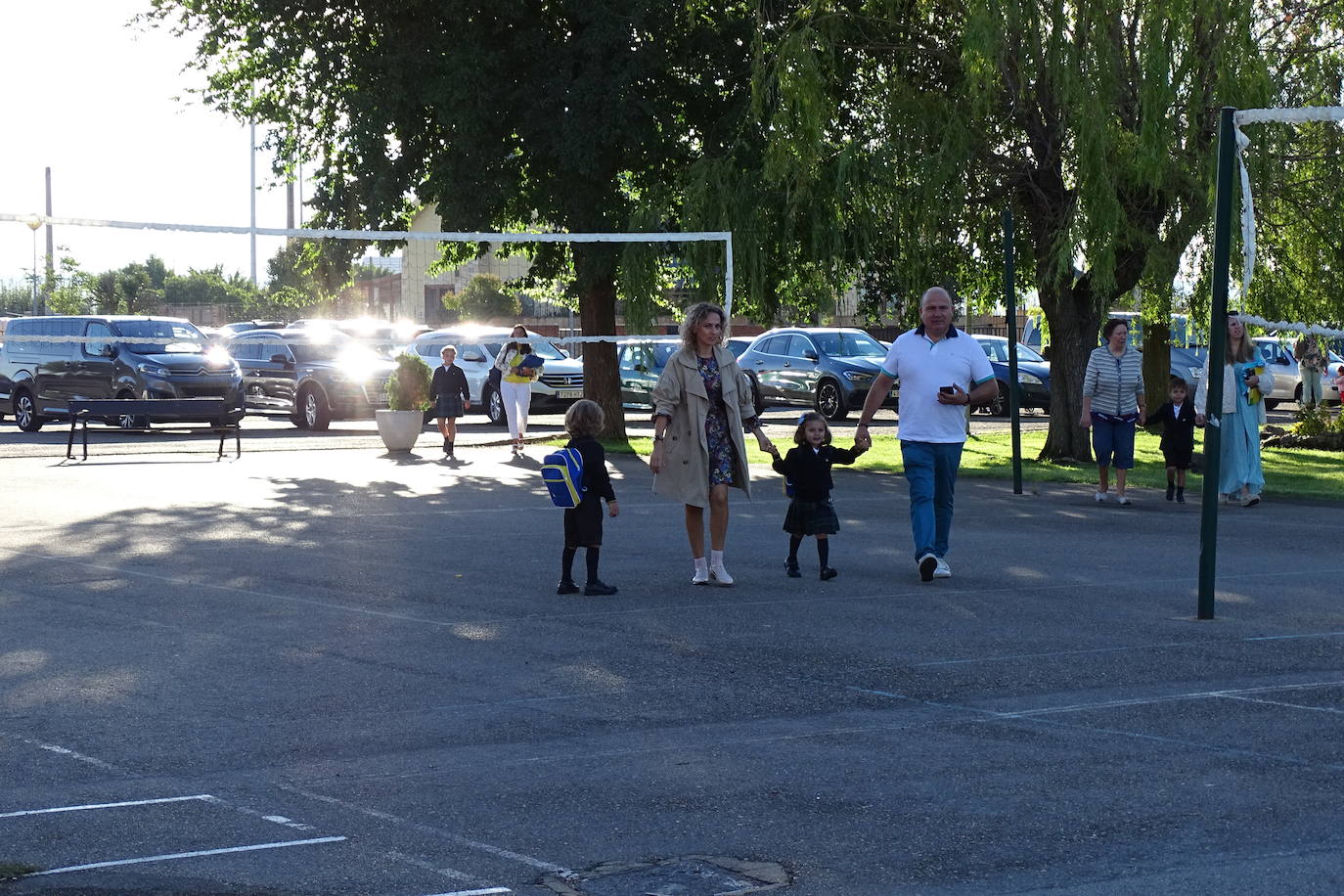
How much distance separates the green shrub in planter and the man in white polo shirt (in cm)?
1476

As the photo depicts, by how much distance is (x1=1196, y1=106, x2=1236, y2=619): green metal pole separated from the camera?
32.1 feet

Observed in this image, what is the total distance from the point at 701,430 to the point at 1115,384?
6.83 m

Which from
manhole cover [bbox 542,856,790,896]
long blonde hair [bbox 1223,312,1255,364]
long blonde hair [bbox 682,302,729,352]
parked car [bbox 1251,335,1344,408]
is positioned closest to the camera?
manhole cover [bbox 542,856,790,896]

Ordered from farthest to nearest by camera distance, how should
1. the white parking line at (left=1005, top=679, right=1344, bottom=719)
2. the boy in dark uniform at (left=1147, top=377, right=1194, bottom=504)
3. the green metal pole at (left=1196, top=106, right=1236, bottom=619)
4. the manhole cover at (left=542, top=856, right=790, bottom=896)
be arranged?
the boy in dark uniform at (left=1147, top=377, right=1194, bottom=504)
the green metal pole at (left=1196, top=106, right=1236, bottom=619)
the white parking line at (left=1005, top=679, right=1344, bottom=719)
the manhole cover at (left=542, top=856, right=790, bottom=896)

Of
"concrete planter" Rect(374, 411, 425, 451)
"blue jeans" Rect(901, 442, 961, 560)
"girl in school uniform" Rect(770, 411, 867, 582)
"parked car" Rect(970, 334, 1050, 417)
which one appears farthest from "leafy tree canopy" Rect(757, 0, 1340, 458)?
"parked car" Rect(970, 334, 1050, 417)

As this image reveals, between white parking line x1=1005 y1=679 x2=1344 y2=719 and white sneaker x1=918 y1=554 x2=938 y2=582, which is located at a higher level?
white sneaker x1=918 y1=554 x2=938 y2=582

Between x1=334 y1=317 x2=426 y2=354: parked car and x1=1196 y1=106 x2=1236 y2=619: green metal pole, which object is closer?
x1=1196 y1=106 x2=1236 y2=619: green metal pole

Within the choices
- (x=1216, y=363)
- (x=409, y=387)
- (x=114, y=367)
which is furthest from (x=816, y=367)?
(x=1216, y=363)

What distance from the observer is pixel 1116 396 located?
56.6ft

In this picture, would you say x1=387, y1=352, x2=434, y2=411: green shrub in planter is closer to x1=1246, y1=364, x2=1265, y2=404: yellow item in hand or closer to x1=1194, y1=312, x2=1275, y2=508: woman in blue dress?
x1=1194, y1=312, x2=1275, y2=508: woman in blue dress

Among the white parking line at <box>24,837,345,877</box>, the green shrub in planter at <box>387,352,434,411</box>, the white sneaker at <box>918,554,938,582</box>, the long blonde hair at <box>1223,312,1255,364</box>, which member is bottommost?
the white parking line at <box>24,837,345,877</box>

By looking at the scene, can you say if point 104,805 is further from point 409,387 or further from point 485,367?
point 485,367

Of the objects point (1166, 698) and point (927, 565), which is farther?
point (927, 565)

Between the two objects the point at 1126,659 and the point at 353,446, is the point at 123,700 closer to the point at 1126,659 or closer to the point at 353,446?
the point at 1126,659
